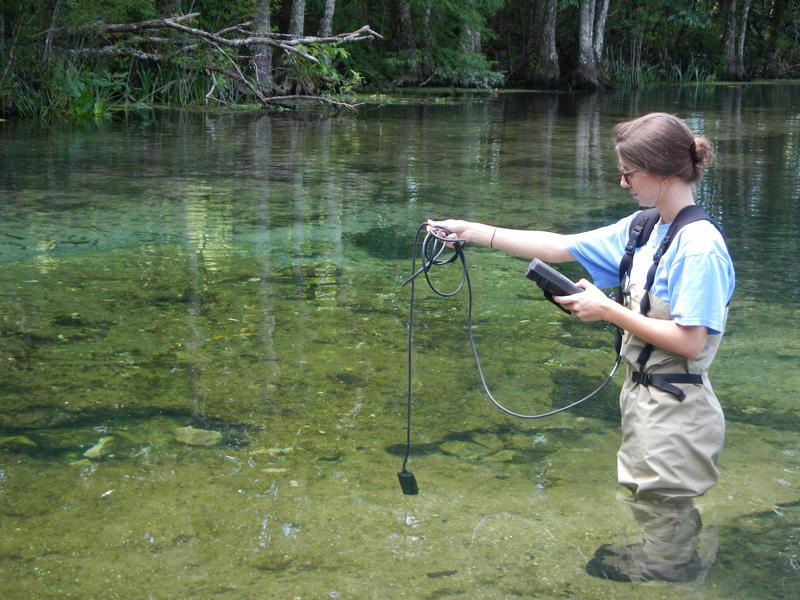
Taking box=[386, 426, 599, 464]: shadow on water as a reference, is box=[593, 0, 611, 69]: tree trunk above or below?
above

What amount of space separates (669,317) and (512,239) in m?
0.75

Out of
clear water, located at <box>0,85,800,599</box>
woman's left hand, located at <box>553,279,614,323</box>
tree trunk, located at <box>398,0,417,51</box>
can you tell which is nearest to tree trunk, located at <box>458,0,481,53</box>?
tree trunk, located at <box>398,0,417,51</box>

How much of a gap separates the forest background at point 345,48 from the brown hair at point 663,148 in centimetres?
1374

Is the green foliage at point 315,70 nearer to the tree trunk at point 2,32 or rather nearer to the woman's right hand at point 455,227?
the tree trunk at point 2,32

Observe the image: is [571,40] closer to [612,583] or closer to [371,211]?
[371,211]

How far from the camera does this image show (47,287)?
243 inches

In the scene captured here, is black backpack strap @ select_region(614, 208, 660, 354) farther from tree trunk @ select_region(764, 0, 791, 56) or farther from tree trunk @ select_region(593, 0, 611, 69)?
tree trunk @ select_region(764, 0, 791, 56)

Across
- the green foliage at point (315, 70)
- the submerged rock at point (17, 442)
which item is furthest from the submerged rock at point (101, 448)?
the green foliage at point (315, 70)

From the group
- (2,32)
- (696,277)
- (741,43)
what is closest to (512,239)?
(696,277)

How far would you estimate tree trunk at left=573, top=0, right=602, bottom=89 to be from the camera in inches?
1260

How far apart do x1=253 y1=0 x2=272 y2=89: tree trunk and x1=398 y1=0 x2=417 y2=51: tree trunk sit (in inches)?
296

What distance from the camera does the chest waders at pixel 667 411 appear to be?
3.14m

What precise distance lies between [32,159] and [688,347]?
9.91 meters

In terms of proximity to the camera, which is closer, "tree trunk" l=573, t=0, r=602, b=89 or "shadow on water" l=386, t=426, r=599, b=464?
"shadow on water" l=386, t=426, r=599, b=464
